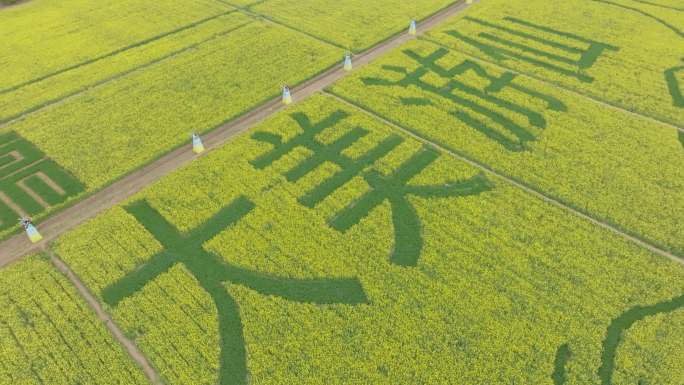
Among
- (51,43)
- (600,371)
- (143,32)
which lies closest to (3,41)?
(51,43)

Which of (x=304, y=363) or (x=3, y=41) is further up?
(x=3, y=41)

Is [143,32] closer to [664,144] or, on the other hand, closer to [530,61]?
[530,61]

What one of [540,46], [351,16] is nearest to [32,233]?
[351,16]

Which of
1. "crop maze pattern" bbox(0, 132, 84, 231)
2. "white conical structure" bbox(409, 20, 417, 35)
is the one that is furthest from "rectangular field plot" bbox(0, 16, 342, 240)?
"white conical structure" bbox(409, 20, 417, 35)

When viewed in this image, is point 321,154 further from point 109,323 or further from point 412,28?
point 412,28

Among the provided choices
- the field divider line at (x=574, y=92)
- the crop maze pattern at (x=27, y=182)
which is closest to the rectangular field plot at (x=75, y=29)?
the crop maze pattern at (x=27, y=182)

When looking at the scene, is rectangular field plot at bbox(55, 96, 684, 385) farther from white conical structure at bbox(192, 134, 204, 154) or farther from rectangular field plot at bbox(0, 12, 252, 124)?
rectangular field plot at bbox(0, 12, 252, 124)
